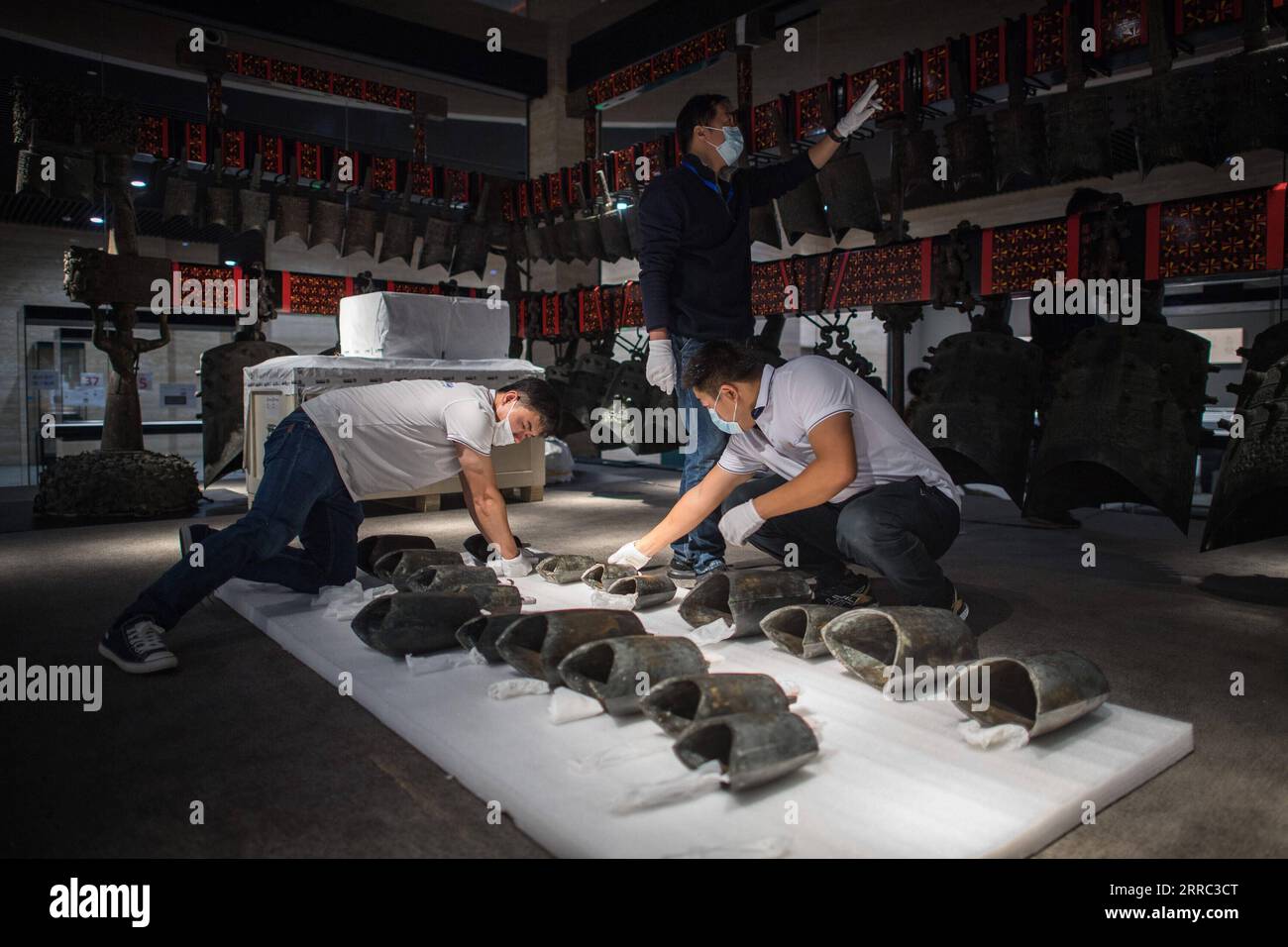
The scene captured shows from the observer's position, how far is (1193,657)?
2.64m

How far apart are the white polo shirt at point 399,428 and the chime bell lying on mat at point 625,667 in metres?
1.26

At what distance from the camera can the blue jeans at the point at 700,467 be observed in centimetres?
369

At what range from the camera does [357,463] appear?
124 inches

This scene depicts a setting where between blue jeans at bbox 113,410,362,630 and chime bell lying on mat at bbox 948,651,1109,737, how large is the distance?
2.07m

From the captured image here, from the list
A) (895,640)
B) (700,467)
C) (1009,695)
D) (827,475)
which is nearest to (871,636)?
(895,640)

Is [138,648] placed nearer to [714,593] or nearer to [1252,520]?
[714,593]

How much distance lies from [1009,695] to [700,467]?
75.0 inches

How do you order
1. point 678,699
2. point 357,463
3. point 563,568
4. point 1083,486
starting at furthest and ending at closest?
1. point 1083,486
2. point 563,568
3. point 357,463
4. point 678,699

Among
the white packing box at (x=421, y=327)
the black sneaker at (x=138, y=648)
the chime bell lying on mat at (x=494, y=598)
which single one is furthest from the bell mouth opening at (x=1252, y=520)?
the white packing box at (x=421, y=327)

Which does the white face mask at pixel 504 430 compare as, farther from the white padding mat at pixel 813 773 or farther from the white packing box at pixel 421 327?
the white packing box at pixel 421 327

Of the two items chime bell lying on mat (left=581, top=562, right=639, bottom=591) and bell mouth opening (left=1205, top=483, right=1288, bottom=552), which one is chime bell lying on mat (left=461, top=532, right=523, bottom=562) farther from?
bell mouth opening (left=1205, top=483, right=1288, bottom=552)

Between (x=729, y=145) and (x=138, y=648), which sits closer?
(x=138, y=648)

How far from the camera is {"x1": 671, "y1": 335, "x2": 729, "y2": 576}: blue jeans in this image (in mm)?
3689

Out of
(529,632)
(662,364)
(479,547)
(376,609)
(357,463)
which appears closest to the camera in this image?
(529,632)
